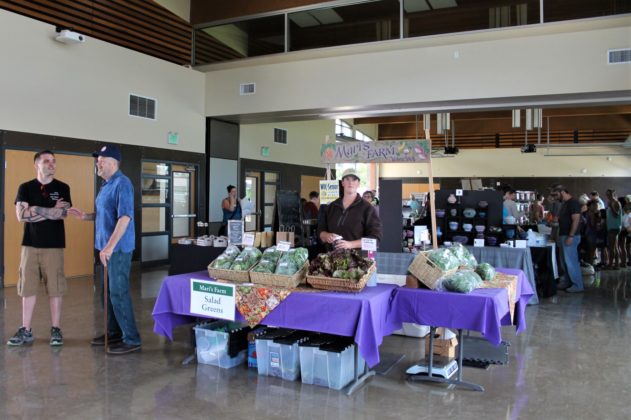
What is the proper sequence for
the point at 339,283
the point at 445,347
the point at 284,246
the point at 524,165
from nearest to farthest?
1. the point at 339,283
2. the point at 284,246
3. the point at 445,347
4. the point at 524,165

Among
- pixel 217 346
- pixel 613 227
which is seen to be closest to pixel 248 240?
pixel 217 346

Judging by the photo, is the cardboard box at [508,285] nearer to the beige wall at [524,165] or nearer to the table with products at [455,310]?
the table with products at [455,310]

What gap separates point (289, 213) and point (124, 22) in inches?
235

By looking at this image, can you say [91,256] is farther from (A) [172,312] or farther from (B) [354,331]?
(B) [354,331]

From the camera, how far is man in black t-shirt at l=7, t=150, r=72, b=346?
178 inches

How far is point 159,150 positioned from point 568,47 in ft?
23.0

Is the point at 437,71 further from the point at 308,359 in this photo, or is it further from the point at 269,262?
the point at 308,359

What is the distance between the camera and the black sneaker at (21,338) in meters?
4.54

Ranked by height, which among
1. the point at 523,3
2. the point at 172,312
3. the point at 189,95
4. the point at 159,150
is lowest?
the point at 172,312

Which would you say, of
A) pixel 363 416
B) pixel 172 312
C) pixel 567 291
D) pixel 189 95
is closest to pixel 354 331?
pixel 363 416

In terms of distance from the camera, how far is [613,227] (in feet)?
34.9

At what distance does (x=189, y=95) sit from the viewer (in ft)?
34.6

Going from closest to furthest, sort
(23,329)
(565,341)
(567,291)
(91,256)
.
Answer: (23,329)
(565,341)
(567,291)
(91,256)

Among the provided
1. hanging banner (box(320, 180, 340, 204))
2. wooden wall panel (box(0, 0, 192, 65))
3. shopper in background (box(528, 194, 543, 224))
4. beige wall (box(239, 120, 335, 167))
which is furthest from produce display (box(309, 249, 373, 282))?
shopper in background (box(528, 194, 543, 224))
